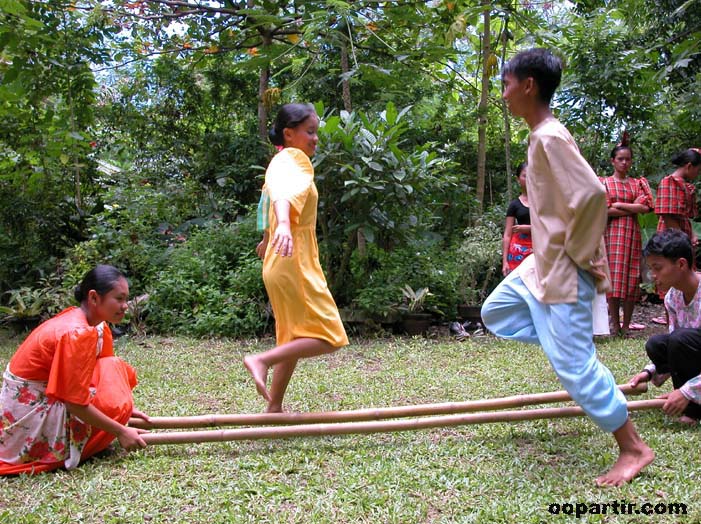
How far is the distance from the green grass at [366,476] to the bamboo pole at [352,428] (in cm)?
9

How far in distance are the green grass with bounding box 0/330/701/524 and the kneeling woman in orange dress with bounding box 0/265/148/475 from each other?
0.11 m

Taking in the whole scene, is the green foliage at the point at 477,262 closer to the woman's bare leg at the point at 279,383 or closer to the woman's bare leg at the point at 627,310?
the woman's bare leg at the point at 627,310

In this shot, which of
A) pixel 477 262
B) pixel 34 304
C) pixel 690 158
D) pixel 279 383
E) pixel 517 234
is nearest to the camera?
pixel 279 383

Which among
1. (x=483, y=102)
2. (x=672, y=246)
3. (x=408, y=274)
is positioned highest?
(x=483, y=102)

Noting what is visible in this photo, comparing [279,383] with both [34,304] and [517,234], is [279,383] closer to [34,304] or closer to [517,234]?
[517,234]

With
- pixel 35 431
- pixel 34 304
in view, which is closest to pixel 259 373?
pixel 35 431

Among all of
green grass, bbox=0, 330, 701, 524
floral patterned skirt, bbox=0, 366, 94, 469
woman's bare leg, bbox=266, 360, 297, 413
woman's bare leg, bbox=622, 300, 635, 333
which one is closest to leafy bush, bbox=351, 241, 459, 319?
woman's bare leg, bbox=622, 300, 635, 333

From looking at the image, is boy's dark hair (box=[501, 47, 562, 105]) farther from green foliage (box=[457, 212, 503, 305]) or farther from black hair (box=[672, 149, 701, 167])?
green foliage (box=[457, 212, 503, 305])

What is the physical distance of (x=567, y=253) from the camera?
255 centimetres

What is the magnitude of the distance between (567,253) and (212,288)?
448cm

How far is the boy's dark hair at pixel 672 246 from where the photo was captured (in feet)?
9.71

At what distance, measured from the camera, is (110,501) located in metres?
2.47

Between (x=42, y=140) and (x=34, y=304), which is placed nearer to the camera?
(x=34, y=304)

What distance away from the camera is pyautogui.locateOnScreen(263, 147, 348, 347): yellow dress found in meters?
3.05
